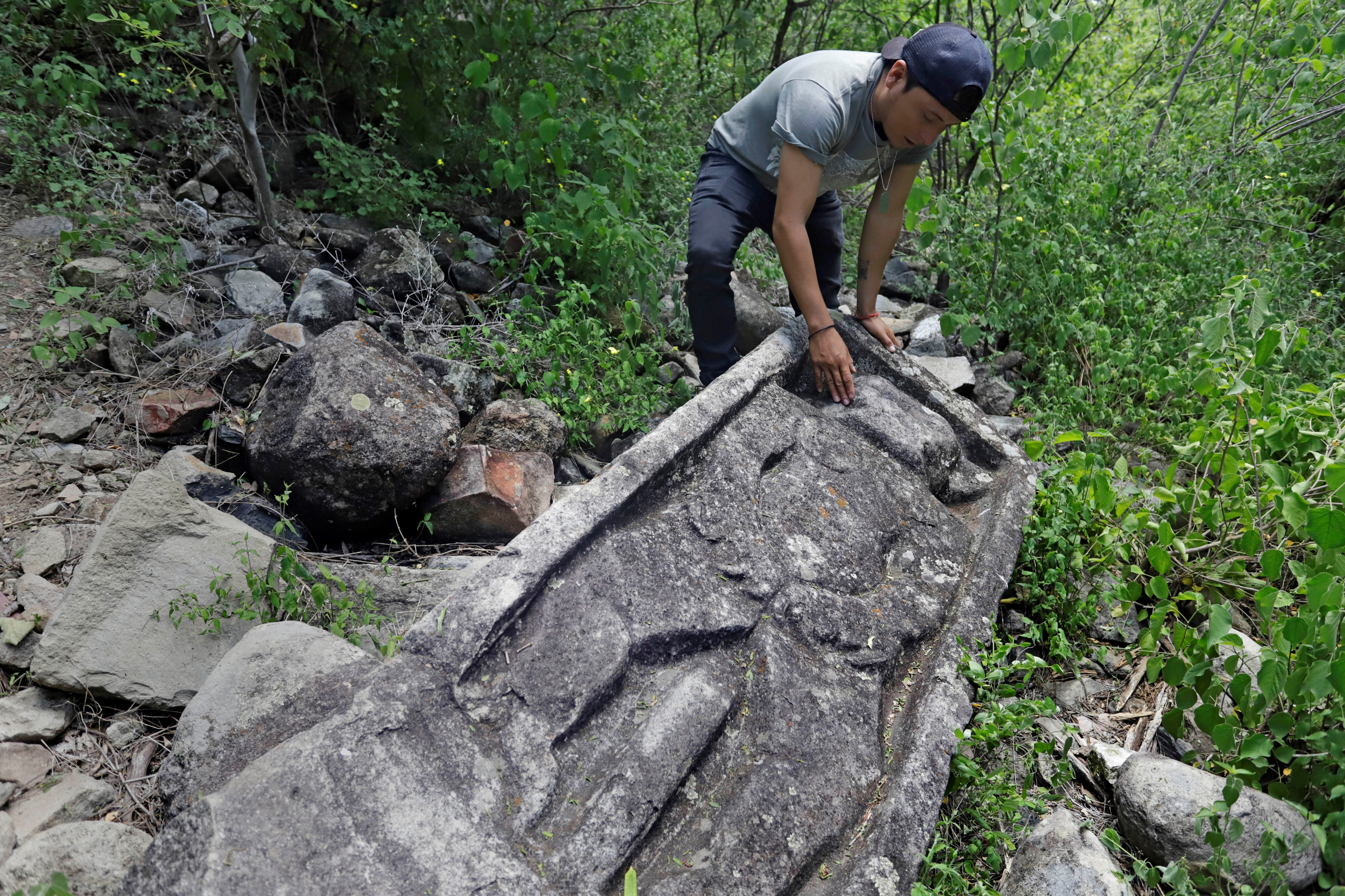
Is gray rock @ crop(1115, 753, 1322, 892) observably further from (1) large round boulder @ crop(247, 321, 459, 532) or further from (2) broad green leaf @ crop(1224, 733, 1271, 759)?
(1) large round boulder @ crop(247, 321, 459, 532)

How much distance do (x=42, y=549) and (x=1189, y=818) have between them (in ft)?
Answer: 9.81

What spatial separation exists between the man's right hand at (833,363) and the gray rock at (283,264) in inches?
91.0

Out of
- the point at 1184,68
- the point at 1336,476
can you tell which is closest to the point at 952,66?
the point at 1336,476

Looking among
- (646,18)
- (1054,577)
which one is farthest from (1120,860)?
(646,18)

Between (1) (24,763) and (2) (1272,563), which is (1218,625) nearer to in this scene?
(2) (1272,563)

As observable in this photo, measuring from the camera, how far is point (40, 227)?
10.9 ft

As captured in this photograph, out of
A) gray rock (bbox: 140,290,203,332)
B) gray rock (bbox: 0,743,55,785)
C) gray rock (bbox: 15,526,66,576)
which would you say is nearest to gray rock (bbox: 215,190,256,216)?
gray rock (bbox: 140,290,203,332)

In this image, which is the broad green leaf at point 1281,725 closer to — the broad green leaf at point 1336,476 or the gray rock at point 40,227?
the broad green leaf at point 1336,476

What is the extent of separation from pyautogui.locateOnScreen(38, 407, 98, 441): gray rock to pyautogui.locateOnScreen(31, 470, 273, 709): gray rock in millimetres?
830

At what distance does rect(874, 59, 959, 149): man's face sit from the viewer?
236cm

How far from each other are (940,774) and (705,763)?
53cm

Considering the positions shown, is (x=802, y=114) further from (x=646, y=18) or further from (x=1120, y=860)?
(x=646, y=18)

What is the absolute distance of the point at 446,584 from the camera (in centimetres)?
236

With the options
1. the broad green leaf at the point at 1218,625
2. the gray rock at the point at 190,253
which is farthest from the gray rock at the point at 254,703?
the gray rock at the point at 190,253
